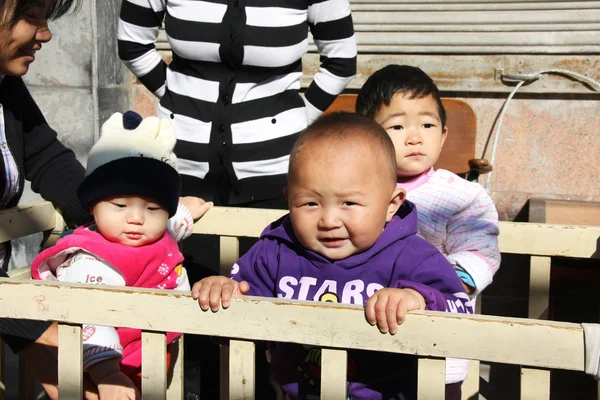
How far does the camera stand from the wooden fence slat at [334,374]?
151 cm

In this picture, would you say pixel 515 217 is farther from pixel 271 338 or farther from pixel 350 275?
pixel 271 338

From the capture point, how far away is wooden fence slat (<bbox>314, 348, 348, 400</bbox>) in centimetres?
151

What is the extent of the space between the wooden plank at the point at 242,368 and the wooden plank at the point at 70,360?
0.31 m

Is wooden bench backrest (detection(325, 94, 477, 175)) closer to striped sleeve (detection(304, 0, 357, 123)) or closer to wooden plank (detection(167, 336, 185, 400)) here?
striped sleeve (detection(304, 0, 357, 123))

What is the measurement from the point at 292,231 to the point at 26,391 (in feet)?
3.65

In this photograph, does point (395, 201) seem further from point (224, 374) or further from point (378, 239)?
point (224, 374)

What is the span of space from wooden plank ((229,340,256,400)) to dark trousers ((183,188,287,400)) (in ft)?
3.31

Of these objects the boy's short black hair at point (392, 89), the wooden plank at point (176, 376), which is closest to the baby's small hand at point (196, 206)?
the wooden plank at point (176, 376)

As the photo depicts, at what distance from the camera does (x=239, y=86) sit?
2650 mm

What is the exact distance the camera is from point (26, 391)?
248 cm

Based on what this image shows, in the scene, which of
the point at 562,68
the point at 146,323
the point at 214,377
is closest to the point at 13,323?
the point at 146,323

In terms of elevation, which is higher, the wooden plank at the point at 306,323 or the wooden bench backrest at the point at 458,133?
the wooden bench backrest at the point at 458,133

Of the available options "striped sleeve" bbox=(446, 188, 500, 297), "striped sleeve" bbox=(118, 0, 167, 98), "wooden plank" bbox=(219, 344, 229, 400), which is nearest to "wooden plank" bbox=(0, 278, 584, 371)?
"striped sleeve" bbox=(446, 188, 500, 297)

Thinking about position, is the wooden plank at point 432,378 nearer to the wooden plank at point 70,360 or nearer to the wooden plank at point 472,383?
the wooden plank at point 70,360
